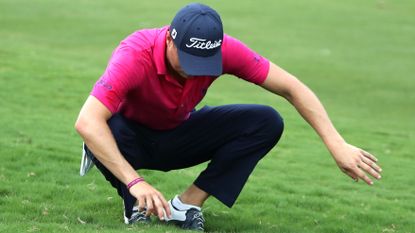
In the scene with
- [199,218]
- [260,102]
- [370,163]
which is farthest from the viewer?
[260,102]

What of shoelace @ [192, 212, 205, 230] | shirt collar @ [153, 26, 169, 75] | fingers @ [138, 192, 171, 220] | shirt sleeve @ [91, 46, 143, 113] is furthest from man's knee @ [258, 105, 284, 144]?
fingers @ [138, 192, 171, 220]

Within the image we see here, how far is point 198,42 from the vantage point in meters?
5.14

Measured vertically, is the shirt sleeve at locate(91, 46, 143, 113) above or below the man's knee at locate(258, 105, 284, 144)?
above

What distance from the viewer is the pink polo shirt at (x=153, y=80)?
516 cm

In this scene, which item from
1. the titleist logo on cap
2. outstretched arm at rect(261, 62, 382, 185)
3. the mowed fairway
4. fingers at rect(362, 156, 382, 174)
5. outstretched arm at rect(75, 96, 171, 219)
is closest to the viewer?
outstretched arm at rect(75, 96, 171, 219)

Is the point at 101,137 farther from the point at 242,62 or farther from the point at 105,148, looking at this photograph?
the point at 242,62

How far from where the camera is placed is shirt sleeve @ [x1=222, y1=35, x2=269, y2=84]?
559 centimetres

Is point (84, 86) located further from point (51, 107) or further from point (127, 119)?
point (127, 119)

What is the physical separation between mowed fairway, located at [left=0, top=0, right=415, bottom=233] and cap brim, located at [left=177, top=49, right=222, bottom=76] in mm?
1079

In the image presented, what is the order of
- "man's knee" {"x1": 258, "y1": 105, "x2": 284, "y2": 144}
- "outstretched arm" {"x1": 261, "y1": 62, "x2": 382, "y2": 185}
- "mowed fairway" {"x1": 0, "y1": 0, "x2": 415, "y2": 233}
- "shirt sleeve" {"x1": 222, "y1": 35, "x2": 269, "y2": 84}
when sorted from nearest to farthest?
"outstretched arm" {"x1": 261, "y1": 62, "x2": 382, "y2": 185}, "shirt sleeve" {"x1": 222, "y1": 35, "x2": 269, "y2": 84}, "man's knee" {"x1": 258, "y1": 105, "x2": 284, "y2": 144}, "mowed fairway" {"x1": 0, "y1": 0, "x2": 415, "y2": 233}

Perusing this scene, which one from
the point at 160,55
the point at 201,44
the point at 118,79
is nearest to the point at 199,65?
the point at 201,44

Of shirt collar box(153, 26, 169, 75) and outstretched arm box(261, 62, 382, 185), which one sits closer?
shirt collar box(153, 26, 169, 75)

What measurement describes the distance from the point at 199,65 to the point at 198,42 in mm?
140

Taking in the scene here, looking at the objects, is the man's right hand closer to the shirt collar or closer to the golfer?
the golfer
